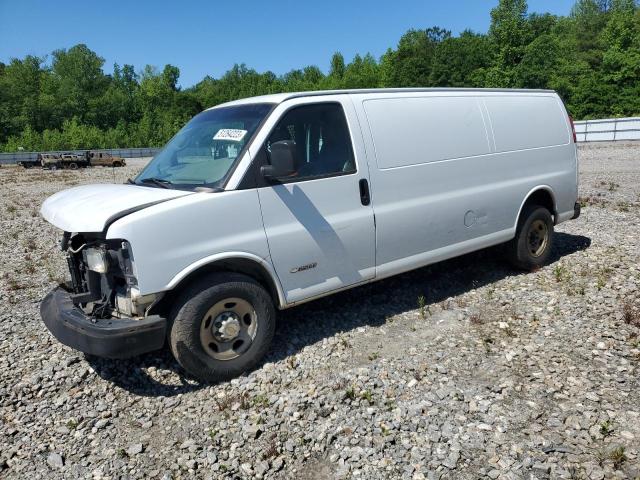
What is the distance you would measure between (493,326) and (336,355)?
1.73 m

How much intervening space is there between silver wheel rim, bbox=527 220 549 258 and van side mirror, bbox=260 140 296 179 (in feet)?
13.3

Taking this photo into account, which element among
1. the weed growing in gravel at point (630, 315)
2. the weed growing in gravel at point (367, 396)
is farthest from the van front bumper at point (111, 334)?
the weed growing in gravel at point (630, 315)

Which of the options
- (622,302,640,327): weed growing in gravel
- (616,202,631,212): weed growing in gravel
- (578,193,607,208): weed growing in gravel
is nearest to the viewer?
(622,302,640,327): weed growing in gravel

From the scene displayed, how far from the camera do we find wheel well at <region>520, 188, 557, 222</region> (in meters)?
6.86

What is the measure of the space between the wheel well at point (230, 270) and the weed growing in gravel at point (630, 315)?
139 inches

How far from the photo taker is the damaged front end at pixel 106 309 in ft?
12.9

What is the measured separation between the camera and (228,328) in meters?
4.44

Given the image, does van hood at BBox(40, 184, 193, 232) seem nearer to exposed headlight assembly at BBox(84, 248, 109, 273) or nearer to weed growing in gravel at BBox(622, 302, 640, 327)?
exposed headlight assembly at BBox(84, 248, 109, 273)

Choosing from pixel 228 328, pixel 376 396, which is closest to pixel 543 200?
pixel 376 396

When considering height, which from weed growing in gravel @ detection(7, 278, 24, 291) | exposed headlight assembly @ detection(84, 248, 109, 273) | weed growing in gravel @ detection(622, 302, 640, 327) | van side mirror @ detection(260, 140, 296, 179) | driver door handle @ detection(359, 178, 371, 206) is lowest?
weed growing in gravel @ detection(622, 302, 640, 327)

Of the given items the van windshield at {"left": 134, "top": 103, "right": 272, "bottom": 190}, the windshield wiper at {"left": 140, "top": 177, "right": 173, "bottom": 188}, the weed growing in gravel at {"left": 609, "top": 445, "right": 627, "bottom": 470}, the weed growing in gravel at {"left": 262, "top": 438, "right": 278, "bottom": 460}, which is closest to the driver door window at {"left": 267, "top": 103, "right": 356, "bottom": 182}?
the van windshield at {"left": 134, "top": 103, "right": 272, "bottom": 190}

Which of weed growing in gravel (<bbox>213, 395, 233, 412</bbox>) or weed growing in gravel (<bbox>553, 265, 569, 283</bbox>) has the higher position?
weed growing in gravel (<bbox>553, 265, 569, 283</bbox>)

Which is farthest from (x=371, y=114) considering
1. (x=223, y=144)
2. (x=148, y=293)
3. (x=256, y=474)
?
(x=256, y=474)

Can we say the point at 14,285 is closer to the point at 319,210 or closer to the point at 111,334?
the point at 111,334
